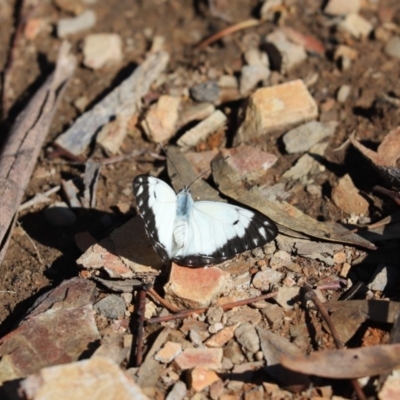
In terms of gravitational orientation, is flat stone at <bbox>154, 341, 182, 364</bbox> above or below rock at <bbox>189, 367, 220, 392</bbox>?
above

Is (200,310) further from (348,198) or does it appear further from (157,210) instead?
(348,198)

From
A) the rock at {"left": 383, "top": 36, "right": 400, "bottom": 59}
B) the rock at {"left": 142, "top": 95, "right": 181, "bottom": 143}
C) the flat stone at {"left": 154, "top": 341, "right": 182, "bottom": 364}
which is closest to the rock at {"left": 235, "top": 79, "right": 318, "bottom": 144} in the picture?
the rock at {"left": 142, "top": 95, "right": 181, "bottom": 143}

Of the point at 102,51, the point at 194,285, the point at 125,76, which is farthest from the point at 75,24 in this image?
the point at 194,285

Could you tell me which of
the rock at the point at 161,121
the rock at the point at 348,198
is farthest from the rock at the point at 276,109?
the rock at the point at 348,198

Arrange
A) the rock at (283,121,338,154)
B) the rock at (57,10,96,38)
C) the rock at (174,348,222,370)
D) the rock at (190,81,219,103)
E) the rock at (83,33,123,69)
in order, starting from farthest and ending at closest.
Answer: the rock at (57,10,96,38), the rock at (83,33,123,69), the rock at (190,81,219,103), the rock at (283,121,338,154), the rock at (174,348,222,370)

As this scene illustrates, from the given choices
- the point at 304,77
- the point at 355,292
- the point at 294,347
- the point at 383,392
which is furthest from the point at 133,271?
the point at 304,77

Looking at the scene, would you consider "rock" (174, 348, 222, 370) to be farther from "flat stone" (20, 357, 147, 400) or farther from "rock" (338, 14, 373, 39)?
"rock" (338, 14, 373, 39)

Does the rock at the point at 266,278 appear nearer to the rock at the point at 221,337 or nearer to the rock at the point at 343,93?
the rock at the point at 221,337
